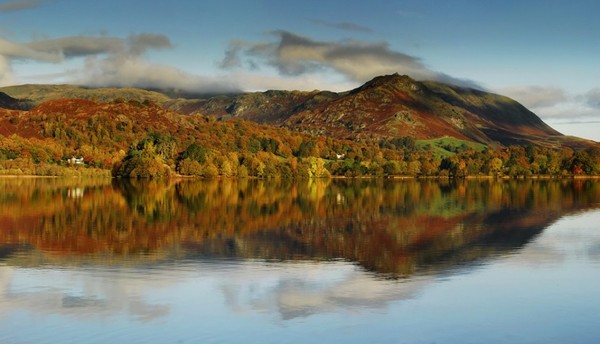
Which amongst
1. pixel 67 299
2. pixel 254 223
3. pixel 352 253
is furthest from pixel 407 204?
pixel 67 299

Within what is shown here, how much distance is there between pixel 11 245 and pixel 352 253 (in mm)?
23633

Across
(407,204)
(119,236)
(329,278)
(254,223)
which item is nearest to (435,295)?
(329,278)

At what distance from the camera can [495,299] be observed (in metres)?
29.7

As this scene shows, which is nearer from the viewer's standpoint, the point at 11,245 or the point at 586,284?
the point at 586,284

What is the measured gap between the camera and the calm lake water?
24234mm

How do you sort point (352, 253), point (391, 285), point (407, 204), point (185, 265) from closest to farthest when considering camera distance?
point (391, 285)
point (185, 265)
point (352, 253)
point (407, 204)

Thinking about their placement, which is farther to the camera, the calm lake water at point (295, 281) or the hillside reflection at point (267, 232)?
the hillside reflection at point (267, 232)

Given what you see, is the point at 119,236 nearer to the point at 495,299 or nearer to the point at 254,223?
the point at 254,223

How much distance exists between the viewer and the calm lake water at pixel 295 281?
24.2 metres

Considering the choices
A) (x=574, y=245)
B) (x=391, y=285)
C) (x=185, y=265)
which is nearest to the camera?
(x=391, y=285)

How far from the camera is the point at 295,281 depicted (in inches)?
1300

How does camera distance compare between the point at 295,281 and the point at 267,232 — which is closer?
the point at 295,281

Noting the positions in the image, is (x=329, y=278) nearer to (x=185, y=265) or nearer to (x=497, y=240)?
(x=185, y=265)

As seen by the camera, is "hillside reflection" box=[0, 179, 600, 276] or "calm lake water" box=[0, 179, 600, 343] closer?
"calm lake water" box=[0, 179, 600, 343]
